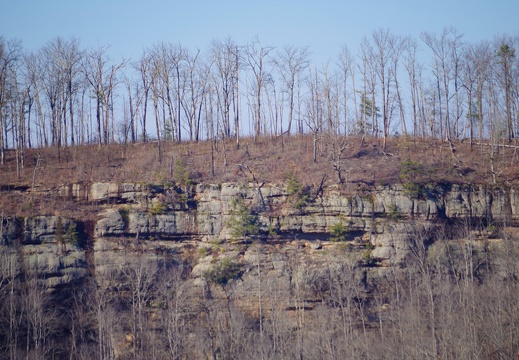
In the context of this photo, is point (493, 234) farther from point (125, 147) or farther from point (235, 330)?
point (125, 147)

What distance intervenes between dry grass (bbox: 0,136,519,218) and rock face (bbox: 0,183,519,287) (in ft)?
3.45

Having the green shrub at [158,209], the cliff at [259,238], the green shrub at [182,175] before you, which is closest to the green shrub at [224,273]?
the cliff at [259,238]

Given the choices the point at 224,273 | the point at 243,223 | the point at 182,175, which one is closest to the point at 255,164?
the point at 182,175

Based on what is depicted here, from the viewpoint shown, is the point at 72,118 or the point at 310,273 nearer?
the point at 310,273

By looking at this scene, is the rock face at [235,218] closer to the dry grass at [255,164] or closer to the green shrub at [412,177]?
A: the green shrub at [412,177]

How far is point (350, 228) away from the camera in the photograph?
34281 millimetres

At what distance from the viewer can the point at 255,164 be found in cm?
3881

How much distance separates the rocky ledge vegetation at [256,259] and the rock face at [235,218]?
0.28ft

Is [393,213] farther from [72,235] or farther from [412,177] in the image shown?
[72,235]

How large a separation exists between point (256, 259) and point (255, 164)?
7.75m

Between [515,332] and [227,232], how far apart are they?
54.6 ft

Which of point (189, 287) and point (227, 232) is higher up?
point (227, 232)

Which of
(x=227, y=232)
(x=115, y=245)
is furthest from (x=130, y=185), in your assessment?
(x=227, y=232)

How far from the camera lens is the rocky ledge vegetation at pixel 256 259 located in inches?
1183
